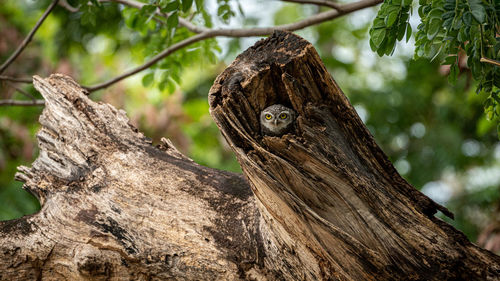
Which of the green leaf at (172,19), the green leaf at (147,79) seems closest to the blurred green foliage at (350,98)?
the green leaf at (147,79)

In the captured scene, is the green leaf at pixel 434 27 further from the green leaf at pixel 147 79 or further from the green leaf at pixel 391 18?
the green leaf at pixel 147 79

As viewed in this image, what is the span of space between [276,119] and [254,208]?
52 cm

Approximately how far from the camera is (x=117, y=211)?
2352mm

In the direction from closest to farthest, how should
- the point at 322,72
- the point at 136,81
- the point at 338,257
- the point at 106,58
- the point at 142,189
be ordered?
the point at 338,257, the point at 322,72, the point at 142,189, the point at 106,58, the point at 136,81

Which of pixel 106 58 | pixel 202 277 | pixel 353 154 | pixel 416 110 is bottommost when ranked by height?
pixel 202 277

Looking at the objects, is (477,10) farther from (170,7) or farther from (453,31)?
(170,7)

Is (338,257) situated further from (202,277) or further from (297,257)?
(202,277)

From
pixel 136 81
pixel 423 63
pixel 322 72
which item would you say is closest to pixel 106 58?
pixel 136 81

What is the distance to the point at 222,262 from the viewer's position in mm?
2172

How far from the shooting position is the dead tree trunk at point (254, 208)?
6.38 feet

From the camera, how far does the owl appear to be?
209cm

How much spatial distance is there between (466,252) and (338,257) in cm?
58

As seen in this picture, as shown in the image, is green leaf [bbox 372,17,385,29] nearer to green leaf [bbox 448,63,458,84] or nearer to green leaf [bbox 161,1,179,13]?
green leaf [bbox 448,63,458,84]

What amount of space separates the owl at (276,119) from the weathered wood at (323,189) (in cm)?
4
